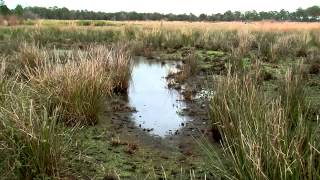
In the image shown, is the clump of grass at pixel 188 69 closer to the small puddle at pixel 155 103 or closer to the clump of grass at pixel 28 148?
the small puddle at pixel 155 103

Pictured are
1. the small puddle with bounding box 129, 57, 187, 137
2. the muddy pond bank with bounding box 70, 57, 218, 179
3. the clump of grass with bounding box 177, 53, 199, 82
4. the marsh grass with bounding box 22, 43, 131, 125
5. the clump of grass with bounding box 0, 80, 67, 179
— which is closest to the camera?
the clump of grass with bounding box 0, 80, 67, 179

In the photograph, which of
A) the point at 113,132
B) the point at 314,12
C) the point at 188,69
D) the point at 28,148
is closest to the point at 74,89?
the point at 113,132

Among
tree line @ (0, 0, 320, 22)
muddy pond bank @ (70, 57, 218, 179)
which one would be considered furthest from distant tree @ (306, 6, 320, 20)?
muddy pond bank @ (70, 57, 218, 179)

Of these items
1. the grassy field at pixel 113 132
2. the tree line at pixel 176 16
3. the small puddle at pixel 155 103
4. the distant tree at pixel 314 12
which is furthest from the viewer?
the tree line at pixel 176 16

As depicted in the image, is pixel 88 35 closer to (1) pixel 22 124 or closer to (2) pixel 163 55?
(2) pixel 163 55

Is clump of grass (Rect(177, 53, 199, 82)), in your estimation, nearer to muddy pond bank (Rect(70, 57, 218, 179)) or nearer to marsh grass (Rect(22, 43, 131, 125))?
muddy pond bank (Rect(70, 57, 218, 179))

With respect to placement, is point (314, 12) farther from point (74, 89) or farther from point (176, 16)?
point (74, 89)

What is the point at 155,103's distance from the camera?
27.0 ft

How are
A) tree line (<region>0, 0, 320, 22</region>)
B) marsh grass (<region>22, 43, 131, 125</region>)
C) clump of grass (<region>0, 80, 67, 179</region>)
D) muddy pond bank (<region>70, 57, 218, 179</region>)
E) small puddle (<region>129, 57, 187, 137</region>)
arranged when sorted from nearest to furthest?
clump of grass (<region>0, 80, 67, 179</region>) → muddy pond bank (<region>70, 57, 218, 179</region>) → marsh grass (<region>22, 43, 131, 125</region>) → small puddle (<region>129, 57, 187, 137</region>) → tree line (<region>0, 0, 320, 22</region>)

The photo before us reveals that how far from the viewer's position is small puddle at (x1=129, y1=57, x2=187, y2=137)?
6.55 metres

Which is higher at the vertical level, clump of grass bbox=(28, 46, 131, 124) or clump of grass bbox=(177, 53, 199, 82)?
clump of grass bbox=(28, 46, 131, 124)

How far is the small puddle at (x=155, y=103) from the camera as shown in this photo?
21.5ft

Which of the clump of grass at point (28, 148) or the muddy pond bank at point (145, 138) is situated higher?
the clump of grass at point (28, 148)

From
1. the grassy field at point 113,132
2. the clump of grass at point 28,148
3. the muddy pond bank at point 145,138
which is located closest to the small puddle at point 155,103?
the muddy pond bank at point 145,138
